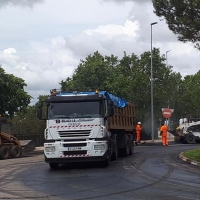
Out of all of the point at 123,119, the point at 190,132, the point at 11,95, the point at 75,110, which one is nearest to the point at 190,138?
the point at 190,132

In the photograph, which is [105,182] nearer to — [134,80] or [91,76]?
[134,80]

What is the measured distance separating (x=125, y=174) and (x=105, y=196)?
4650mm

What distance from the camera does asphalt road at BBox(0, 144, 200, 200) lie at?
12328 millimetres

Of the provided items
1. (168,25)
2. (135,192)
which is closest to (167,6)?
(168,25)

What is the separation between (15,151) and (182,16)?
1313 cm

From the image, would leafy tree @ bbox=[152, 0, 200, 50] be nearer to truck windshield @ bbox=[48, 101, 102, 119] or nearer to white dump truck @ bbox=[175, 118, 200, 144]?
truck windshield @ bbox=[48, 101, 102, 119]

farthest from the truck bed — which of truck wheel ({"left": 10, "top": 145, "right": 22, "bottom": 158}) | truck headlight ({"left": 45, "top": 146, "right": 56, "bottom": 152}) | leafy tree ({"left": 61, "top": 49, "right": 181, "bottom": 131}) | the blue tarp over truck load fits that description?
leafy tree ({"left": 61, "top": 49, "right": 181, "bottom": 131})

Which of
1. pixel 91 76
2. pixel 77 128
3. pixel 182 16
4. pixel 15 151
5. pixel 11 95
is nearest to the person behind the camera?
pixel 77 128

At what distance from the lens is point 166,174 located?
16.8 metres

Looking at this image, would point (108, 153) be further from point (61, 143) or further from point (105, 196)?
point (105, 196)

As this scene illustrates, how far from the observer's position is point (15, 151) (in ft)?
93.8

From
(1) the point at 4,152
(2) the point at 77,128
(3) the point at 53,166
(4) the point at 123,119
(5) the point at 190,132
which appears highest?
(4) the point at 123,119

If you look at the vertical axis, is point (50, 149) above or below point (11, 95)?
below

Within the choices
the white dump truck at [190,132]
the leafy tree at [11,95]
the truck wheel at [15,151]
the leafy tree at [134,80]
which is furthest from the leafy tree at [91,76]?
the truck wheel at [15,151]
